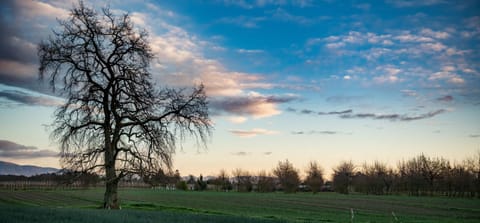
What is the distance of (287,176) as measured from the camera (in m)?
159

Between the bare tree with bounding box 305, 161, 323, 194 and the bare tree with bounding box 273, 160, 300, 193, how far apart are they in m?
5.48

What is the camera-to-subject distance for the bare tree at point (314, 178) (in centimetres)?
15300

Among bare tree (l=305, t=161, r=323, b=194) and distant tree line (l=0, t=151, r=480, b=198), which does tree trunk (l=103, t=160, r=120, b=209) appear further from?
bare tree (l=305, t=161, r=323, b=194)

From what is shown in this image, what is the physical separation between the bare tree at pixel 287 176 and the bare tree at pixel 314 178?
5.48 m

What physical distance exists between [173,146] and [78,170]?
239 inches

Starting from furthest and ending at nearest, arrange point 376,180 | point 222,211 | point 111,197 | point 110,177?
point 376,180 < point 222,211 < point 111,197 < point 110,177

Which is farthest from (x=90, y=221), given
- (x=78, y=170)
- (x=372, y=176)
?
(x=372, y=176)

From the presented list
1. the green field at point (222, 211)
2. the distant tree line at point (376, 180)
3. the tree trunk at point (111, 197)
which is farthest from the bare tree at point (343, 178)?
the tree trunk at point (111, 197)

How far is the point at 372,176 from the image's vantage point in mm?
145750

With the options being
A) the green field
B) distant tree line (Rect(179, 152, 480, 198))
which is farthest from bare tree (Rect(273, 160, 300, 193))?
the green field

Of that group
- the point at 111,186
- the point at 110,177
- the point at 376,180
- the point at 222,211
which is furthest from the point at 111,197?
the point at 376,180

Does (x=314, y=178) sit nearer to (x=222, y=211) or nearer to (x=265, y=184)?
(x=265, y=184)

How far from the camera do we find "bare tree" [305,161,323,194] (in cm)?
15300

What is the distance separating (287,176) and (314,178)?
10416 millimetres
